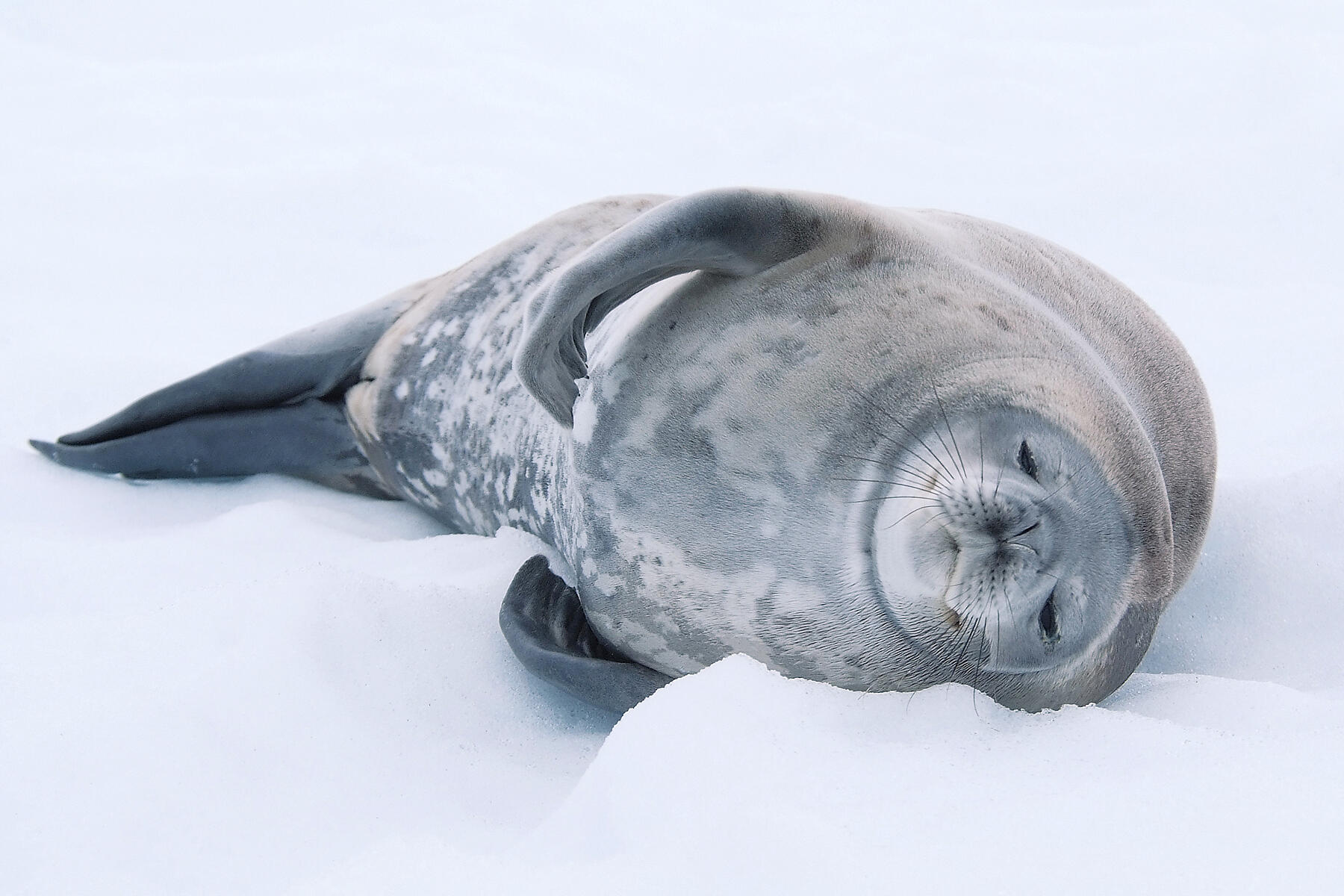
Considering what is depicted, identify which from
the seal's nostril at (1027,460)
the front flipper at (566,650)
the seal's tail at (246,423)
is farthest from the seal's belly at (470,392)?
the seal's nostril at (1027,460)

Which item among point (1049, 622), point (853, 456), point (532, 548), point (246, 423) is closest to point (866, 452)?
point (853, 456)

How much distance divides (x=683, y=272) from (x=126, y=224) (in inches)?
122

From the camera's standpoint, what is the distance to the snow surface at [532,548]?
1047 millimetres

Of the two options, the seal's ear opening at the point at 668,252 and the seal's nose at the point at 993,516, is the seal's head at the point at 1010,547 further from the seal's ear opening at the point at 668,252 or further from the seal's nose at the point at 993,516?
the seal's ear opening at the point at 668,252

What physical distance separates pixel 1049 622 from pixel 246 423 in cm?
184

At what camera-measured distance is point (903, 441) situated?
1.47 metres

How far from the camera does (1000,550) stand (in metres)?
1.34

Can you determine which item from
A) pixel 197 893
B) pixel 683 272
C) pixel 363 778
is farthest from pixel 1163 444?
pixel 197 893

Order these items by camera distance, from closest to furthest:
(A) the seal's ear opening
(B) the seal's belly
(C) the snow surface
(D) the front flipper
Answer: (C) the snow surface, (A) the seal's ear opening, (D) the front flipper, (B) the seal's belly

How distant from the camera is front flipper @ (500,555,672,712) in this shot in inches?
65.9

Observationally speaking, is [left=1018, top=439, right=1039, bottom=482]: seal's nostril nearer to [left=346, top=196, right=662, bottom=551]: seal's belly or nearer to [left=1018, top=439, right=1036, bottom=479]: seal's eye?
[left=1018, top=439, right=1036, bottom=479]: seal's eye

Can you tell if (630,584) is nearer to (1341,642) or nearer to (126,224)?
(1341,642)

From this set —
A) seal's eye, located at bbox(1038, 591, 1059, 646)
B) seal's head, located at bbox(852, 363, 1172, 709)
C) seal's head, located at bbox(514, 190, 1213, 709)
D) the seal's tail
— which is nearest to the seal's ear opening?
seal's head, located at bbox(514, 190, 1213, 709)

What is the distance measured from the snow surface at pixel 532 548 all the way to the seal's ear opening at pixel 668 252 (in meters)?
0.49
